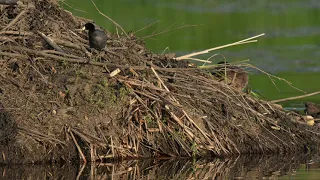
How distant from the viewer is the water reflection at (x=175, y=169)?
1135 centimetres

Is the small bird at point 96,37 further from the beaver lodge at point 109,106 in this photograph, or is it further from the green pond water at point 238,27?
the green pond water at point 238,27

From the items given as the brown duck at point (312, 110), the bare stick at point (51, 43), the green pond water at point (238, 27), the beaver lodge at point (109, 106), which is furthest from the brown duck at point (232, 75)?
the green pond water at point (238, 27)

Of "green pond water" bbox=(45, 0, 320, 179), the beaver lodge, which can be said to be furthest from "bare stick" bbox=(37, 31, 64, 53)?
"green pond water" bbox=(45, 0, 320, 179)

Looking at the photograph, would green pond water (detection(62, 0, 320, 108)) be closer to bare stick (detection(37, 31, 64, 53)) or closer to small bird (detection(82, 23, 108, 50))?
small bird (detection(82, 23, 108, 50))

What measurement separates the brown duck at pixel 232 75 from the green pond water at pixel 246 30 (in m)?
2.51

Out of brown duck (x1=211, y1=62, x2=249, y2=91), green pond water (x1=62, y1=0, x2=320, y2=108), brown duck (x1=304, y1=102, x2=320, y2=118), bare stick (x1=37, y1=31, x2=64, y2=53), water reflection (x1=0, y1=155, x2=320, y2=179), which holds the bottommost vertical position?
green pond water (x1=62, y1=0, x2=320, y2=108)

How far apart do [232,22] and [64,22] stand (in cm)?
1133

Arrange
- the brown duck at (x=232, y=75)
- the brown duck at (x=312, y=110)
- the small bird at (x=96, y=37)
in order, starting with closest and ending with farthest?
the small bird at (x=96, y=37), the brown duck at (x=232, y=75), the brown duck at (x=312, y=110)

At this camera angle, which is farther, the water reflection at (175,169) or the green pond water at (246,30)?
the green pond water at (246,30)

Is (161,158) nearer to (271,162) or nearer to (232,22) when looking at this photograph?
(271,162)

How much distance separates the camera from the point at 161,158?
12.5 m

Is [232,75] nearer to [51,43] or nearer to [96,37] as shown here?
[96,37]

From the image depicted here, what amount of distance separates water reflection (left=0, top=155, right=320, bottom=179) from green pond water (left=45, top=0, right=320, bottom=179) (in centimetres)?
419

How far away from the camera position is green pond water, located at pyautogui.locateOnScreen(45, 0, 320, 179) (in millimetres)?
19725
